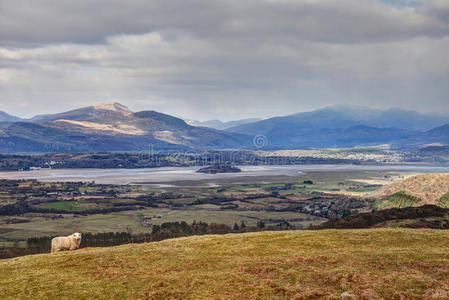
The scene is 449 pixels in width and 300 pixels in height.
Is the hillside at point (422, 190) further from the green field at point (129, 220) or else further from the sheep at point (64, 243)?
the sheep at point (64, 243)

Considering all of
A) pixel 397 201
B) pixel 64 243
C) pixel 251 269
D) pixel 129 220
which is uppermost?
pixel 251 269

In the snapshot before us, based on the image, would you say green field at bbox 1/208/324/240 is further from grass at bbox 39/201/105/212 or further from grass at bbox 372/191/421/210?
grass at bbox 372/191/421/210

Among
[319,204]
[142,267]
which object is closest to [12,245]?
[142,267]

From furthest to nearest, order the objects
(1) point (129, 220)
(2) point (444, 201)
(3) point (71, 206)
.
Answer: (3) point (71, 206) → (1) point (129, 220) → (2) point (444, 201)

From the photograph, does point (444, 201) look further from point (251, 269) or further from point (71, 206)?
point (71, 206)

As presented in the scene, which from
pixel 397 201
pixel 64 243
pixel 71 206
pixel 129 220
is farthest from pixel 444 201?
pixel 71 206

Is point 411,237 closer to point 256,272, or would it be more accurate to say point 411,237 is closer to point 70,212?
point 256,272

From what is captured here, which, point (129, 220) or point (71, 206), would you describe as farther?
point (71, 206)
